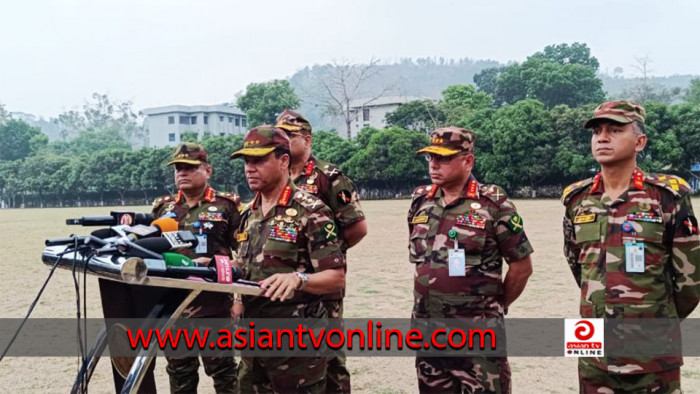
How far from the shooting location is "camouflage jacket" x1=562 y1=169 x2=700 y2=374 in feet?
9.33

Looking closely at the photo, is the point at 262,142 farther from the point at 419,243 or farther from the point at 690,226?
the point at 690,226

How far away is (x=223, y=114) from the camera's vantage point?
258ft

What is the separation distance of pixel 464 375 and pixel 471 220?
2.76 ft

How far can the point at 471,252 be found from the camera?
3.33 metres

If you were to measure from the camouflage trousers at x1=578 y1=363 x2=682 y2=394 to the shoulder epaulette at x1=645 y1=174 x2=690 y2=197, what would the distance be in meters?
0.84

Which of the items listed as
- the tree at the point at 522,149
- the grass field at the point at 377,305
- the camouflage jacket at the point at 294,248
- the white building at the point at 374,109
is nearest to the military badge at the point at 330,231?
the camouflage jacket at the point at 294,248

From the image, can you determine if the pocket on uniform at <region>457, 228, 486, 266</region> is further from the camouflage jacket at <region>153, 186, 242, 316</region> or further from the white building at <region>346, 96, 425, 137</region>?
the white building at <region>346, 96, 425, 137</region>

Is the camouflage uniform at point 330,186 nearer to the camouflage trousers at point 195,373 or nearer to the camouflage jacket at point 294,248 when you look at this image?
the camouflage trousers at point 195,373

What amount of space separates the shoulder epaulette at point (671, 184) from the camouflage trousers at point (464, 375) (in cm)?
120

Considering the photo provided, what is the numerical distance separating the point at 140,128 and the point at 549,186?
83.6 metres

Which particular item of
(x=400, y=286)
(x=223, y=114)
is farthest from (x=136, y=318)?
(x=223, y=114)

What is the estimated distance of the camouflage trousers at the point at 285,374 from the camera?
286 cm

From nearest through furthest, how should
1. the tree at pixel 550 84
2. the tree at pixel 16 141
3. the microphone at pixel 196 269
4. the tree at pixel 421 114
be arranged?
the microphone at pixel 196 269 < the tree at pixel 421 114 < the tree at pixel 550 84 < the tree at pixel 16 141

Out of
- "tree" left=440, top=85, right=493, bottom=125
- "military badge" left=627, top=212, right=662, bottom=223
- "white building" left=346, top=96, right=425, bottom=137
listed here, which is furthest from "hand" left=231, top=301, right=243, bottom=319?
"white building" left=346, top=96, right=425, bottom=137
